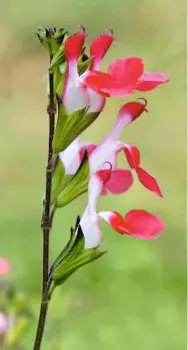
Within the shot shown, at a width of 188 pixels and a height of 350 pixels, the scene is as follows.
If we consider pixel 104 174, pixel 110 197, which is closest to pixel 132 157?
pixel 104 174

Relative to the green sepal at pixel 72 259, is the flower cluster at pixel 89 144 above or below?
above

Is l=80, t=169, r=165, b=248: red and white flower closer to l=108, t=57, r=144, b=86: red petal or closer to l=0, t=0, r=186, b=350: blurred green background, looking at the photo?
l=108, t=57, r=144, b=86: red petal

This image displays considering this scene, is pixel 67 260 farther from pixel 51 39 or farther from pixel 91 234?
pixel 51 39

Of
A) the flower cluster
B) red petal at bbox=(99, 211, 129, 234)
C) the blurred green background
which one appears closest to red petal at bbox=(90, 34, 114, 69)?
the flower cluster

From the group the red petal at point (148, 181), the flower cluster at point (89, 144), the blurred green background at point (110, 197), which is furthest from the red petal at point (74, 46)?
the blurred green background at point (110, 197)

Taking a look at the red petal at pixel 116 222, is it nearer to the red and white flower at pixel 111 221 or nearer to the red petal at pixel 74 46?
the red and white flower at pixel 111 221

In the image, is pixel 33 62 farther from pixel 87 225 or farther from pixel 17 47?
pixel 87 225

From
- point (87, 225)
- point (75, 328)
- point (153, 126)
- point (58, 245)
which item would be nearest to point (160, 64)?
point (153, 126)
